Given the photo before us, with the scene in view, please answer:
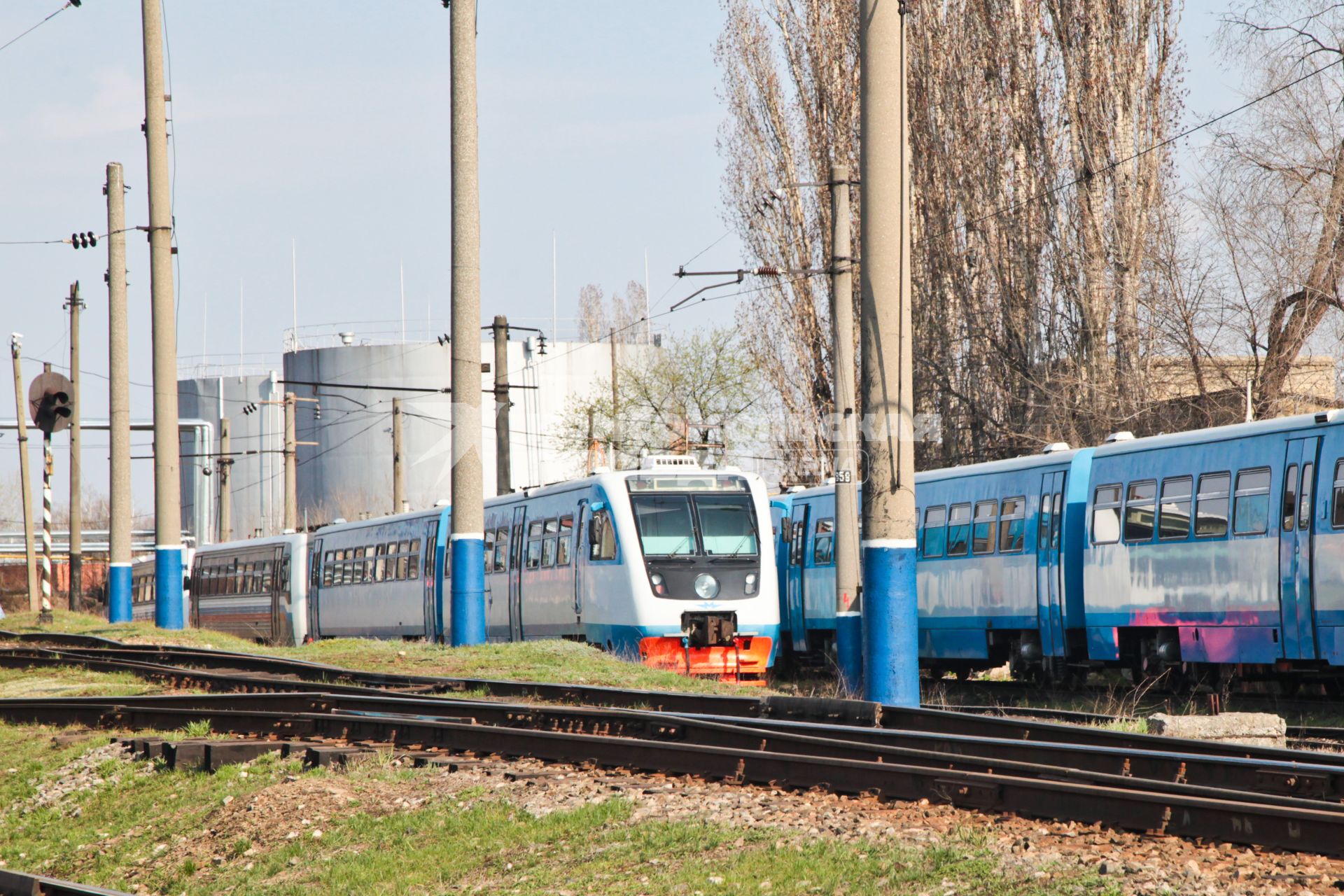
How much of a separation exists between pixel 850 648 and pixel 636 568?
3.66 metres

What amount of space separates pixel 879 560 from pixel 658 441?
44221 mm

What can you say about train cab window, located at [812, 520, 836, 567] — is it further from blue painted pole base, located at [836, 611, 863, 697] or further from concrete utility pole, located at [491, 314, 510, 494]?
concrete utility pole, located at [491, 314, 510, 494]

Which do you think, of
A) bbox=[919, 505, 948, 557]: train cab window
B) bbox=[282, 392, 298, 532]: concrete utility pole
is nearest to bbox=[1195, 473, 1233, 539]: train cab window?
bbox=[919, 505, 948, 557]: train cab window

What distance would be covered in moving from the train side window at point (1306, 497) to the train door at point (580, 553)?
9.84 m

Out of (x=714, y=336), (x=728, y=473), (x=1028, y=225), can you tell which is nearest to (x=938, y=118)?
(x=1028, y=225)

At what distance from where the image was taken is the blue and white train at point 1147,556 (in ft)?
51.0

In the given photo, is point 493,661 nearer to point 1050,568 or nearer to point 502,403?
point 1050,568

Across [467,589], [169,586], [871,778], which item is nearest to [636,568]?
[467,589]

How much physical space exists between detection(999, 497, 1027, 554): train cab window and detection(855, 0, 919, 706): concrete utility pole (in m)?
5.95

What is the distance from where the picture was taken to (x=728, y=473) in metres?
22.3

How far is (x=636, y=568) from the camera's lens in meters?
21.1

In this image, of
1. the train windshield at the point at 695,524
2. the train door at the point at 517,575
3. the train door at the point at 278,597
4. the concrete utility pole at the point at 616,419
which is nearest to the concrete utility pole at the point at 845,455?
the train windshield at the point at 695,524

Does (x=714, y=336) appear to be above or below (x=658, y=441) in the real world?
above

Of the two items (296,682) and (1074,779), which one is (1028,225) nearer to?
(296,682)
